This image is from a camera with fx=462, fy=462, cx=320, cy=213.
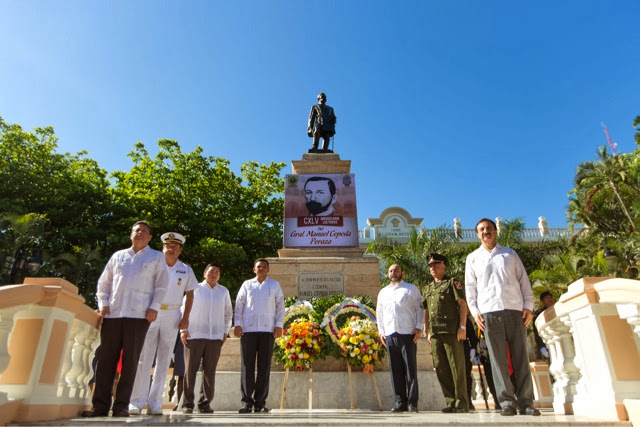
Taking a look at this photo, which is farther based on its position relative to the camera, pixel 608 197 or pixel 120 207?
pixel 608 197

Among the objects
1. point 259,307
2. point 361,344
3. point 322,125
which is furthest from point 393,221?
point 259,307

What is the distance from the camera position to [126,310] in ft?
16.2

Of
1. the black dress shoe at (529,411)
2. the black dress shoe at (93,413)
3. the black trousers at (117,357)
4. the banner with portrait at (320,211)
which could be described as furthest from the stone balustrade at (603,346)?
the banner with portrait at (320,211)

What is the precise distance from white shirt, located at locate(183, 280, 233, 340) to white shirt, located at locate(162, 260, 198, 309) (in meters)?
0.56

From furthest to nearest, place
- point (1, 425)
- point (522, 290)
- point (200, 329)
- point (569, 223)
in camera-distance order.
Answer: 1. point (569, 223)
2. point (200, 329)
3. point (522, 290)
4. point (1, 425)

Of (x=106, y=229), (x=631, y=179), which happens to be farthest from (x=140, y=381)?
(x=631, y=179)

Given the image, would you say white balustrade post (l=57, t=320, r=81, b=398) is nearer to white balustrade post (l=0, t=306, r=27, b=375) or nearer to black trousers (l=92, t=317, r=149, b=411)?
black trousers (l=92, t=317, r=149, b=411)

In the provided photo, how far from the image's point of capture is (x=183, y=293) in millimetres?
5828

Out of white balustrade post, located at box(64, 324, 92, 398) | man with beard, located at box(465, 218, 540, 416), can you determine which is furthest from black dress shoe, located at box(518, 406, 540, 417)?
white balustrade post, located at box(64, 324, 92, 398)

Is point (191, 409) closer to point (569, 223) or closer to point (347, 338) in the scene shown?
point (347, 338)

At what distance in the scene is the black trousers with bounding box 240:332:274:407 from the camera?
620 cm

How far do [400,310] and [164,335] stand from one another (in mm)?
3160

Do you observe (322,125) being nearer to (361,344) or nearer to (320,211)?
(320,211)

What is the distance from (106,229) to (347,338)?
1694 cm
